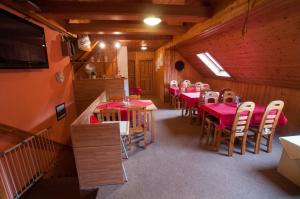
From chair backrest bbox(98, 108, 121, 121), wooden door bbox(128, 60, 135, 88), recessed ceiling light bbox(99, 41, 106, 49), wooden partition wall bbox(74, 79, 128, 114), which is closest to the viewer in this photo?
chair backrest bbox(98, 108, 121, 121)

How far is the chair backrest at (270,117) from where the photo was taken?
8.04 feet

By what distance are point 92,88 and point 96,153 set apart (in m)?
2.73

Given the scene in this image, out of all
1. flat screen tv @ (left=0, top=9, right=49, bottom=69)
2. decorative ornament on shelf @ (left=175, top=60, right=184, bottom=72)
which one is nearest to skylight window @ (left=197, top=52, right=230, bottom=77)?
decorative ornament on shelf @ (left=175, top=60, right=184, bottom=72)

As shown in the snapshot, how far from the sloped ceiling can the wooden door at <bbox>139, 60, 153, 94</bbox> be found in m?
4.22

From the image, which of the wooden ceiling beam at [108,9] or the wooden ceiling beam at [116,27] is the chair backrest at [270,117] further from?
the wooden ceiling beam at [116,27]

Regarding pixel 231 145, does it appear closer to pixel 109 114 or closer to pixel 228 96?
pixel 228 96

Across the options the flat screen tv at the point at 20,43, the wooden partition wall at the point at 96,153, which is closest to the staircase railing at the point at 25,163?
the wooden partition wall at the point at 96,153

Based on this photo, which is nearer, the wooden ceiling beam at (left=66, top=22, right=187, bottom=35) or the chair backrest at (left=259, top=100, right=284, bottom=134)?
the chair backrest at (left=259, top=100, right=284, bottom=134)

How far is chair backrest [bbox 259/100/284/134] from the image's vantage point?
2.45m

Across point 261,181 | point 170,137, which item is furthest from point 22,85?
point 261,181

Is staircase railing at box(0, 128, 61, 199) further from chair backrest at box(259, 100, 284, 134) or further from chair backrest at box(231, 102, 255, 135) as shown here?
chair backrest at box(259, 100, 284, 134)

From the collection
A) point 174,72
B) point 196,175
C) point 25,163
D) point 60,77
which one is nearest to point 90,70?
point 60,77

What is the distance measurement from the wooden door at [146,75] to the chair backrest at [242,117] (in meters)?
6.38

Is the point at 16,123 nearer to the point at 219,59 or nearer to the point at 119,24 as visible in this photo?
the point at 119,24
